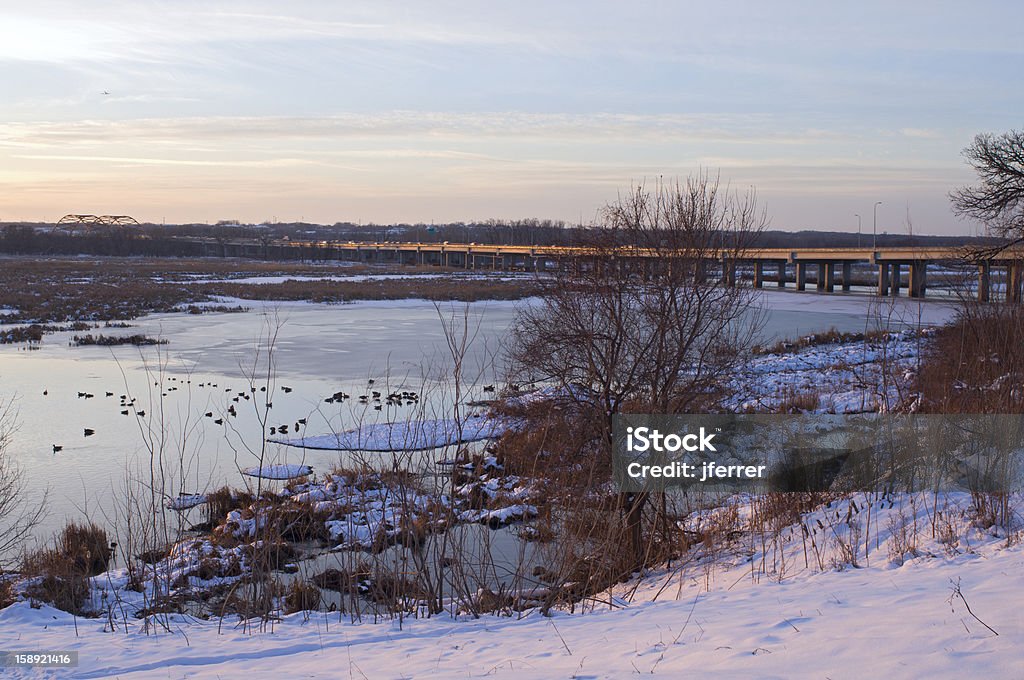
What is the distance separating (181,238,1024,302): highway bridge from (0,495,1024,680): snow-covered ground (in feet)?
21.8

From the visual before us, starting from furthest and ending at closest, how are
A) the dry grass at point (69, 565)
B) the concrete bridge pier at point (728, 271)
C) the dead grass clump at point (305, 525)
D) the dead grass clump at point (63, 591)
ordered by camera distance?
1. the concrete bridge pier at point (728, 271)
2. the dead grass clump at point (305, 525)
3. the dry grass at point (69, 565)
4. the dead grass clump at point (63, 591)

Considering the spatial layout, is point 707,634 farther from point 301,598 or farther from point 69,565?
point 69,565

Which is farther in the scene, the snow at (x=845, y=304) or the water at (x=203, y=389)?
the snow at (x=845, y=304)

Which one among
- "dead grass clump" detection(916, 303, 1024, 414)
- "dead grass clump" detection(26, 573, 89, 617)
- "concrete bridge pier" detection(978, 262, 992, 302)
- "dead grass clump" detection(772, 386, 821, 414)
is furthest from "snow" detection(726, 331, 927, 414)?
"dead grass clump" detection(26, 573, 89, 617)

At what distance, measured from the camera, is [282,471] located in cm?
1419

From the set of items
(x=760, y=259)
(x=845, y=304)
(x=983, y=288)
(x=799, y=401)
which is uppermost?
(x=760, y=259)

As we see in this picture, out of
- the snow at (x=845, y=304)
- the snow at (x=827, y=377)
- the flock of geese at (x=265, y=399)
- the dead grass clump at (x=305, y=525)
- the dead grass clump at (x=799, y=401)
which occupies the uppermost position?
the snow at (x=845, y=304)

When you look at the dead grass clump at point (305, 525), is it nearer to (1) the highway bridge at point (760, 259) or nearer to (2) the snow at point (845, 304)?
(1) the highway bridge at point (760, 259)

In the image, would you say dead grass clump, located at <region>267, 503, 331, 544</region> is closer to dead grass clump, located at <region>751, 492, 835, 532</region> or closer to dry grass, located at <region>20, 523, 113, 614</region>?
dry grass, located at <region>20, 523, 113, 614</region>

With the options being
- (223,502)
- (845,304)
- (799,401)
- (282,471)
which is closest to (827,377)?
(799,401)

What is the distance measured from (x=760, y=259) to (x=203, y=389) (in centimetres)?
5160

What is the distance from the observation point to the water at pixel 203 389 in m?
13.6

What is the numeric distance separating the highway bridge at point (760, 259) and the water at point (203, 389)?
2.32 metres

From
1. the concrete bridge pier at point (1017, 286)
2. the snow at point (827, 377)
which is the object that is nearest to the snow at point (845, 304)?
the snow at point (827, 377)
